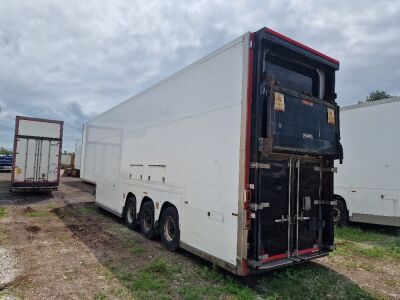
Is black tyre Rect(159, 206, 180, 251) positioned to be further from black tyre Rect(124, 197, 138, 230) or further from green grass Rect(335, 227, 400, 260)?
green grass Rect(335, 227, 400, 260)

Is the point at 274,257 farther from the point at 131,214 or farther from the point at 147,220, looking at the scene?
the point at 131,214

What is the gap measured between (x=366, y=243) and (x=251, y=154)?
5.22 meters

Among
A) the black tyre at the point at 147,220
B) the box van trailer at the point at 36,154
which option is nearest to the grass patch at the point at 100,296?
the black tyre at the point at 147,220

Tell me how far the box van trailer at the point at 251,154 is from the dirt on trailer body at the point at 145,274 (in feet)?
1.25

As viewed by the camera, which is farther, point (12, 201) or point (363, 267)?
point (12, 201)

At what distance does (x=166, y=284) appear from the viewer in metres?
5.05

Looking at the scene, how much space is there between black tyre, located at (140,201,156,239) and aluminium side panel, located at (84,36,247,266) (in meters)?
0.29

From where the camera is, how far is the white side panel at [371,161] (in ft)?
28.9

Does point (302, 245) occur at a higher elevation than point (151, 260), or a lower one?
higher

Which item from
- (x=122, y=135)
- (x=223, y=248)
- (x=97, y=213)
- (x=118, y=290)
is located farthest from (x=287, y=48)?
(x=97, y=213)

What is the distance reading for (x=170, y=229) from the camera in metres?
7.01

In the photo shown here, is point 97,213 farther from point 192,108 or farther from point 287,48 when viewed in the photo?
point 287,48

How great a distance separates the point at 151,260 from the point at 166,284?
4.08 ft

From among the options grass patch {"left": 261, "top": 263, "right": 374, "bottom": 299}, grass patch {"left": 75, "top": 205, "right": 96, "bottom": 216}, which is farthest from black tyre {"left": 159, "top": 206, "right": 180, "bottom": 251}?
grass patch {"left": 75, "top": 205, "right": 96, "bottom": 216}
